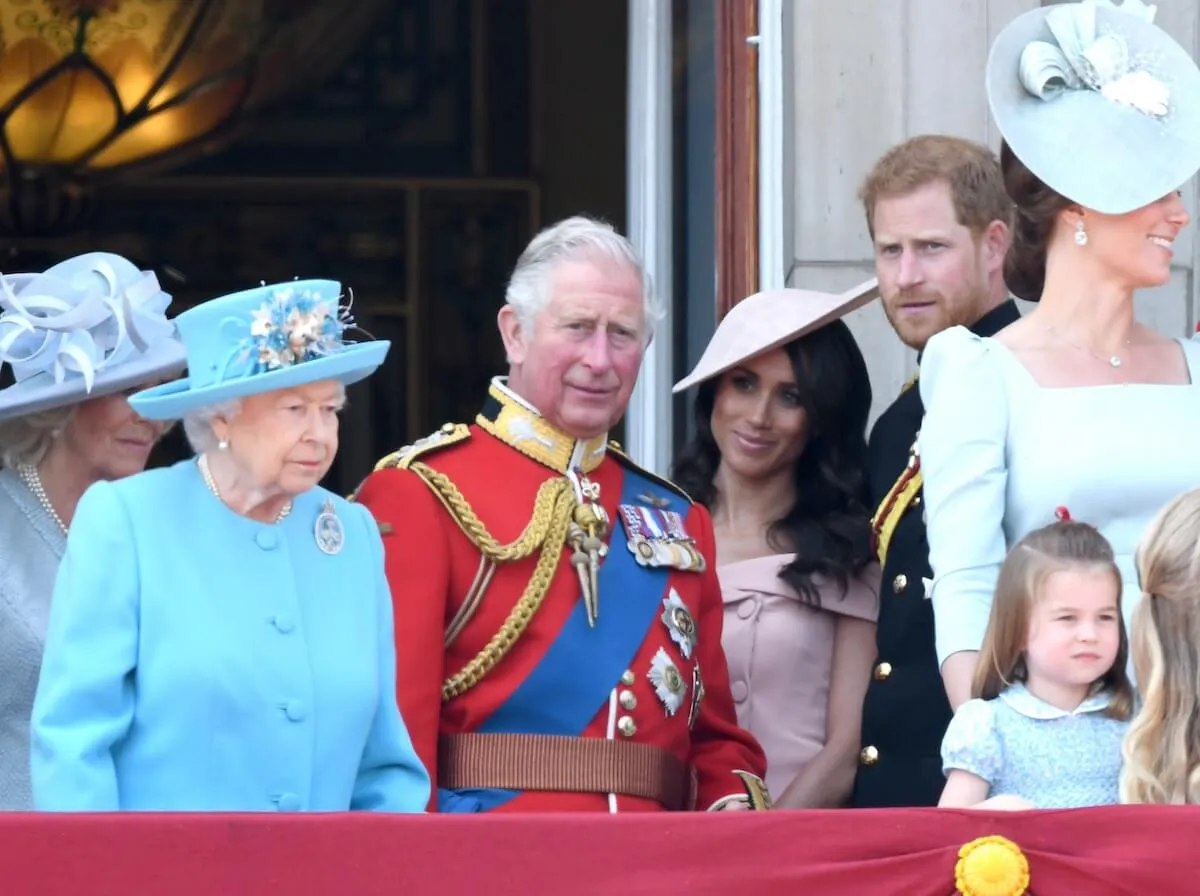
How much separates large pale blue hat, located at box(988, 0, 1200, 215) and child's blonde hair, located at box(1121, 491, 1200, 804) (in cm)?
53

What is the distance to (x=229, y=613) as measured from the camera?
3.37 metres

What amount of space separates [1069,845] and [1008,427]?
75cm

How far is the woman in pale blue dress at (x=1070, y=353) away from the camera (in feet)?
12.1

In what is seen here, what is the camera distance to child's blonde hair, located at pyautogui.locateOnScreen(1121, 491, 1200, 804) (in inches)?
132

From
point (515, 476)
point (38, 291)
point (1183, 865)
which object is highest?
Answer: point (38, 291)

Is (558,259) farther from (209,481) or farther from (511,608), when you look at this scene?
(209,481)

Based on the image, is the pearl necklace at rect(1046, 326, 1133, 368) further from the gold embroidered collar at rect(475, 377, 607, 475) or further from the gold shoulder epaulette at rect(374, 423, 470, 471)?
the gold shoulder epaulette at rect(374, 423, 470, 471)

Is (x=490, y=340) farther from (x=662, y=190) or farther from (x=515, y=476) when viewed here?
(x=515, y=476)

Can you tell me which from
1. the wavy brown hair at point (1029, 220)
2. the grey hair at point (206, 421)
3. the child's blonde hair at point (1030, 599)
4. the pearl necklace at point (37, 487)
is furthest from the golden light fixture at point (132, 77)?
the child's blonde hair at point (1030, 599)

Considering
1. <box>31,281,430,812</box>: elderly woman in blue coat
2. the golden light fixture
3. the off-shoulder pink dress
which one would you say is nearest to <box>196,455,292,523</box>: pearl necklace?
<box>31,281,430,812</box>: elderly woman in blue coat

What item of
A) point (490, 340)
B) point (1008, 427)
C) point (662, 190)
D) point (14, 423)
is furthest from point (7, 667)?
point (490, 340)

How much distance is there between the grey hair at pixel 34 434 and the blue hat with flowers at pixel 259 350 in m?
0.62

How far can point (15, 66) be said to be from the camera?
7.29 m

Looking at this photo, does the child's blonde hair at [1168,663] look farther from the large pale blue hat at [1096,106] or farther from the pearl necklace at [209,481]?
the pearl necklace at [209,481]
